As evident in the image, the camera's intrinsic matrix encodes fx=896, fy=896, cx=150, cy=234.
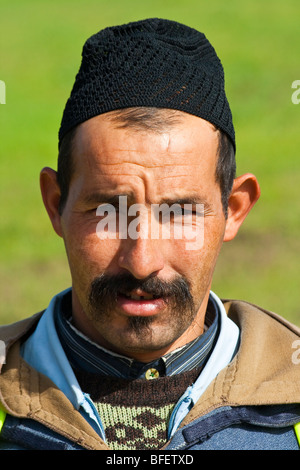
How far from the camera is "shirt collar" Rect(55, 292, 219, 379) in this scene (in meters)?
4.01

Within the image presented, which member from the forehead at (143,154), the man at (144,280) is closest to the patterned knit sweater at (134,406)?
the man at (144,280)

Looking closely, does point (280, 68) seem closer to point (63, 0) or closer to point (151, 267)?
point (63, 0)

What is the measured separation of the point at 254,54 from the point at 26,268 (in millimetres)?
9795

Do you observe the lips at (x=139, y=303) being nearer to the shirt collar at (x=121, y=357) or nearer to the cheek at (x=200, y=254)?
the cheek at (x=200, y=254)

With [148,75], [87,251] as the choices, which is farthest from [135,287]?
[148,75]

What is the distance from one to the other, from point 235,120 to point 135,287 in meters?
14.4

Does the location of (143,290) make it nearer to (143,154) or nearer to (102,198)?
(102,198)

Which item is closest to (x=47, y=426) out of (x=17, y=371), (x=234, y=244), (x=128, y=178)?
(x=17, y=371)

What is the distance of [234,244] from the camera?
12.9 metres

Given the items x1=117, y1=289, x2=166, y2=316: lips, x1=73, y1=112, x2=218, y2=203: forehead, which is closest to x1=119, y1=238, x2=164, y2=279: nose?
x1=117, y1=289, x2=166, y2=316: lips

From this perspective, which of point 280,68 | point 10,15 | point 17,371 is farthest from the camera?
point 10,15

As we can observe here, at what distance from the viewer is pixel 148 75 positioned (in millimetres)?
3906

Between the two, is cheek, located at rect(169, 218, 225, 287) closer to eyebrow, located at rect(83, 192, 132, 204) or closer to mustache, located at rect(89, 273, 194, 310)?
mustache, located at rect(89, 273, 194, 310)

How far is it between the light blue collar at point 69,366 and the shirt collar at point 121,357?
0.05m
